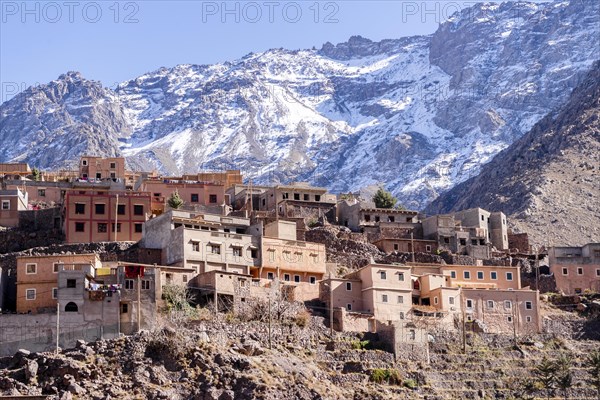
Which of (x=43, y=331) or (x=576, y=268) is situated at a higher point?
(x=576, y=268)

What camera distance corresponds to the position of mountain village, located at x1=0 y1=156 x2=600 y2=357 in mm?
95688

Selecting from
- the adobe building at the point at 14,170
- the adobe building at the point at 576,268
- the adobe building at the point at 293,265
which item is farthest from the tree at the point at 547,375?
the adobe building at the point at 14,170

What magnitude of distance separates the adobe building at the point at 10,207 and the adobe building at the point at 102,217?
20.1 ft

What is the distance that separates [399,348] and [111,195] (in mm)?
30919

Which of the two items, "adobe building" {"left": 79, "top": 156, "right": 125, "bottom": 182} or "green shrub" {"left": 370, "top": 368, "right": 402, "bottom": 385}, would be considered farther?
"adobe building" {"left": 79, "top": 156, "right": 125, "bottom": 182}

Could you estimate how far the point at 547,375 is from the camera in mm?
101750

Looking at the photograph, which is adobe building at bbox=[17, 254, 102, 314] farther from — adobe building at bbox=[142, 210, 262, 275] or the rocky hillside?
adobe building at bbox=[142, 210, 262, 275]

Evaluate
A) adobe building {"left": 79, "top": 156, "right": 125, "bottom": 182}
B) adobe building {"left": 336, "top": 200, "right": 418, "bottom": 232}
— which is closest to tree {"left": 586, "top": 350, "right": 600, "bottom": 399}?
adobe building {"left": 336, "top": 200, "right": 418, "bottom": 232}

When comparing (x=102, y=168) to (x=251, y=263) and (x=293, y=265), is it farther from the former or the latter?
(x=293, y=265)

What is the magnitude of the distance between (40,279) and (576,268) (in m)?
52.8

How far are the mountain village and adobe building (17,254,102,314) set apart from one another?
92 millimetres

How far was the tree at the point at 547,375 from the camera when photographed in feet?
332

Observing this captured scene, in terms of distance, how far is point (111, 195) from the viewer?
4525 inches

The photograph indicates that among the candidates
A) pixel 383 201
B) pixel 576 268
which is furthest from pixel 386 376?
pixel 383 201
